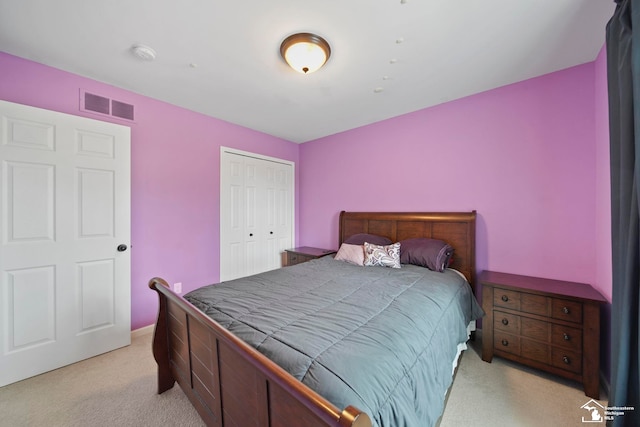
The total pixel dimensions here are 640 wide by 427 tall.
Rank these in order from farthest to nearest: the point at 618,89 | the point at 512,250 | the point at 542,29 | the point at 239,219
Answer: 1. the point at 239,219
2. the point at 512,250
3. the point at 542,29
4. the point at 618,89

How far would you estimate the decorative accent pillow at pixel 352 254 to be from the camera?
269 centimetres

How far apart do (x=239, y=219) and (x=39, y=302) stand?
197 cm

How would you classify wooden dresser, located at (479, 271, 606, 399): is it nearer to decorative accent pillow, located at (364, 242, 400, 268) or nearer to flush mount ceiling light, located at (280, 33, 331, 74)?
decorative accent pillow, located at (364, 242, 400, 268)

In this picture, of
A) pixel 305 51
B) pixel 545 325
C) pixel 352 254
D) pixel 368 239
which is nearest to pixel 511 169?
pixel 545 325

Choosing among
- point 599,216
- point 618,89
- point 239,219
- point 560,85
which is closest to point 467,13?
point 618,89

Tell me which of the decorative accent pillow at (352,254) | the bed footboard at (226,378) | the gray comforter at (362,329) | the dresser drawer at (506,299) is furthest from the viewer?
the decorative accent pillow at (352,254)

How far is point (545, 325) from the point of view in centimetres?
186

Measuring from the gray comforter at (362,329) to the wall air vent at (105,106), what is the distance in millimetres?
2009

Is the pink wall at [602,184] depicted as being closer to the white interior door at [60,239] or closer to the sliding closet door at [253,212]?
the sliding closet door at [253,212]

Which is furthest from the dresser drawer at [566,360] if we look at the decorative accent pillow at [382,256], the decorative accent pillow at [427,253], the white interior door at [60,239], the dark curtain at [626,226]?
the white interior door at [60,239]

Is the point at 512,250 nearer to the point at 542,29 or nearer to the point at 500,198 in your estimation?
the point at 500,198

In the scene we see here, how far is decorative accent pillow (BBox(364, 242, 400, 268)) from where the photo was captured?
2.51m

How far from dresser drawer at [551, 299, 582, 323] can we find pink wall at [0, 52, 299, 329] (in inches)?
135

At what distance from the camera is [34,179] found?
1.92 meters
